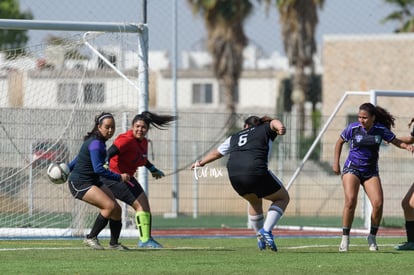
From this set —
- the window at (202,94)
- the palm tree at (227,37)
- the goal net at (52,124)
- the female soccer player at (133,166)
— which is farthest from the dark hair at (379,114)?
the window at (202,94)

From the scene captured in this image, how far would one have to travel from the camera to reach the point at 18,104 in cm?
1995

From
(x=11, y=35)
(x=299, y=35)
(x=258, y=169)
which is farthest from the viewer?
(x=299, y=35)

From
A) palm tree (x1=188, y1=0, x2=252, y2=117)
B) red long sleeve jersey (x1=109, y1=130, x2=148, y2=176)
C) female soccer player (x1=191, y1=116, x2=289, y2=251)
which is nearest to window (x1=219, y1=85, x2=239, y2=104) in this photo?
palm tree (x1=188, y1=0, x2=252, y2=117)

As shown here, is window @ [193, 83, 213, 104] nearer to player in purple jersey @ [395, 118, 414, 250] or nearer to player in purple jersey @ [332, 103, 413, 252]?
player in purple jersey @ [395, 118, 414, 250]

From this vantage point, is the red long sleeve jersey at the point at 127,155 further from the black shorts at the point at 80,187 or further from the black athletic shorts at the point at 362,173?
the black athletic shorts at the point at 362,173

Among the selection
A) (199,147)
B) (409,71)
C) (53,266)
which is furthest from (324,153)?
(409,71)

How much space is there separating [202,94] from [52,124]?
4227cm

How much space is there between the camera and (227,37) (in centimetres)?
4438

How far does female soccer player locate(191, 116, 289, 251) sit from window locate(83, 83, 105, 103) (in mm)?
5407

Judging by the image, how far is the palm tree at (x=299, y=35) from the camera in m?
43.2

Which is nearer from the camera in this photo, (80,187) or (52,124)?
(80,187)

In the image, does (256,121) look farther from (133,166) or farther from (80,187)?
(80,187)

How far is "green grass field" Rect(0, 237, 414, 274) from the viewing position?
449 inches

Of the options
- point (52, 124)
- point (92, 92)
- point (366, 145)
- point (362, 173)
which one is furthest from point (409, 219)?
point (52, 124)
